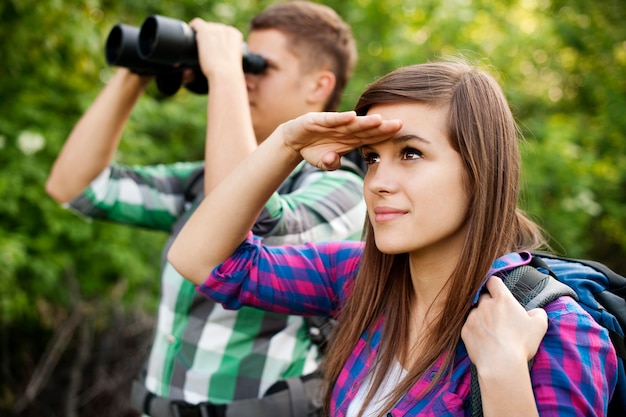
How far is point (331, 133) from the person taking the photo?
1.49 metres

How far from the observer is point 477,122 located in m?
1.38

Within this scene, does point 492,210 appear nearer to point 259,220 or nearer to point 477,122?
point 477,122

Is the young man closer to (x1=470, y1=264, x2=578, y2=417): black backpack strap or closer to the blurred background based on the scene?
(x1=470, y1=264, x2=578, y2=417): black backpack strap

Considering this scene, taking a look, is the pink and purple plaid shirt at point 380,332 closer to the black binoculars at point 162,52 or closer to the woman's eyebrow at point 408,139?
the woman's eyebrow at point 408,139

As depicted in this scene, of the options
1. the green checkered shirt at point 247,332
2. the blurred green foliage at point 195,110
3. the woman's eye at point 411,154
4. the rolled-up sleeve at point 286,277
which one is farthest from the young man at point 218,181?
the blurred green foliage at point 195,110

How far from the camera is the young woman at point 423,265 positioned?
1.20 meters

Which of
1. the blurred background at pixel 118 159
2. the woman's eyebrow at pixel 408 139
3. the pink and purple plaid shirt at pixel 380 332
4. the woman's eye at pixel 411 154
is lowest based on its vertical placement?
the blurred background at pixel 118 159

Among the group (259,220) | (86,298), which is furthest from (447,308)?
(86,298)

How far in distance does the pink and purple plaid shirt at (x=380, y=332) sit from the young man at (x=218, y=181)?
0.17 meters

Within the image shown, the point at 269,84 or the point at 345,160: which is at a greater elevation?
the point at 269,84

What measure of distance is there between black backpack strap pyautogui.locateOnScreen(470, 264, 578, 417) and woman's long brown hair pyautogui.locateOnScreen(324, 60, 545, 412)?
0.23 feet

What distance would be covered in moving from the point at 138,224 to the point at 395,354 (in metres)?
1.32

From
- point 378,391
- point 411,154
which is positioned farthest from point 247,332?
point 411,154

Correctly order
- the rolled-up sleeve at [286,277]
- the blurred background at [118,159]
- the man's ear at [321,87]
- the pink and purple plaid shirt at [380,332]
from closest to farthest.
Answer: the pink and purple plaid shirt at [380,332] → the rolled-up sleeve at [286,277] → the man's ear at [321,87] → the blurred background at [118,159]
